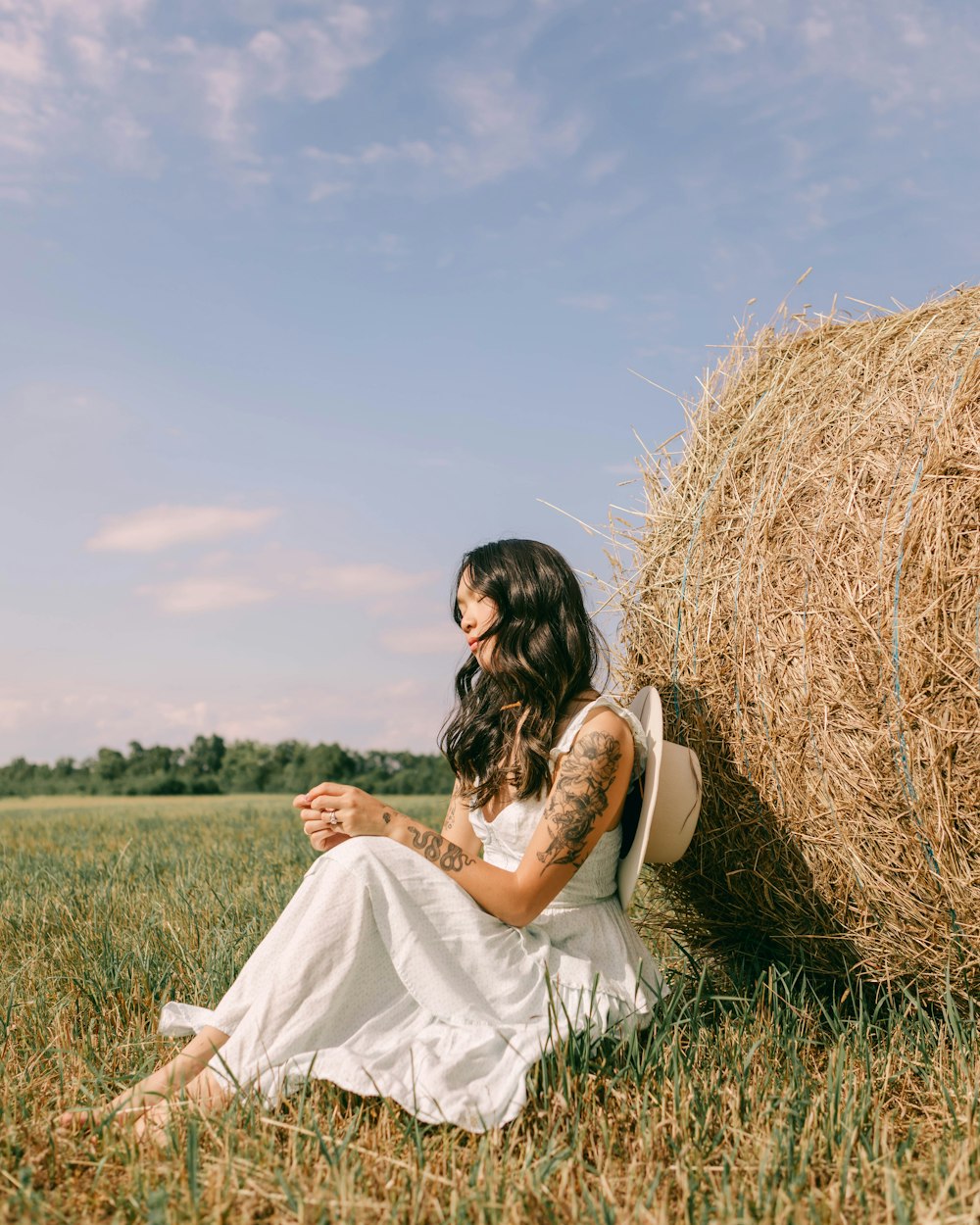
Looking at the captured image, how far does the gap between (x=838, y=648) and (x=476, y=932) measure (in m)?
1.40

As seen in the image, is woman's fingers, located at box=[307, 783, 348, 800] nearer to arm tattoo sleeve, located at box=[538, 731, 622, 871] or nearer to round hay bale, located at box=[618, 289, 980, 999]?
arm tattoo sleeve, located at box=[538, 731, 622, 871]

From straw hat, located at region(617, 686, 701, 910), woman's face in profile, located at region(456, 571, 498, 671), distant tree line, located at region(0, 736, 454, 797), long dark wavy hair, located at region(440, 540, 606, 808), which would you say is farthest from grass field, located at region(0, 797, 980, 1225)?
distant tree line, located at region(0, 736, 454, 797)

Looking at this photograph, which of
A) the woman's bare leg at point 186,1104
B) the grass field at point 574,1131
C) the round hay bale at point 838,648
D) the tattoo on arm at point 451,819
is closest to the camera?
the grass field at point 574,1131

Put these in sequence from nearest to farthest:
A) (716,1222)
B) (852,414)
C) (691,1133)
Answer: (716,1222) < (691,1133) < (852,414)

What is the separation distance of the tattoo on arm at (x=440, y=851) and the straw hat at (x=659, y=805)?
0.57 m

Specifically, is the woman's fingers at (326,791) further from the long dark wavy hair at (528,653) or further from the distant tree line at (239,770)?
the distant tree line at (239,770)

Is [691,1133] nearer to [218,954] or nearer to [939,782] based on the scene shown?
[939,782]

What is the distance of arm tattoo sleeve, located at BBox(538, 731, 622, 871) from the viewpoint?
3.05 meters

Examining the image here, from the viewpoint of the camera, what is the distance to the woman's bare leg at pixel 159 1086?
8.54 feet

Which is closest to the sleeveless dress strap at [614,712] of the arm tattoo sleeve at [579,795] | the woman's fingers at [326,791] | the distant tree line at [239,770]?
the arm tattoo sleeve at [579,795]

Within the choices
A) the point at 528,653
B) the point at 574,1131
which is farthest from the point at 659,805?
the point at 574,1131

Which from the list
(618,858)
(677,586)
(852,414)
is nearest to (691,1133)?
(618,858)

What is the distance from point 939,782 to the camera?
3055mm

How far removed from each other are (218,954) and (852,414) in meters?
2.93
